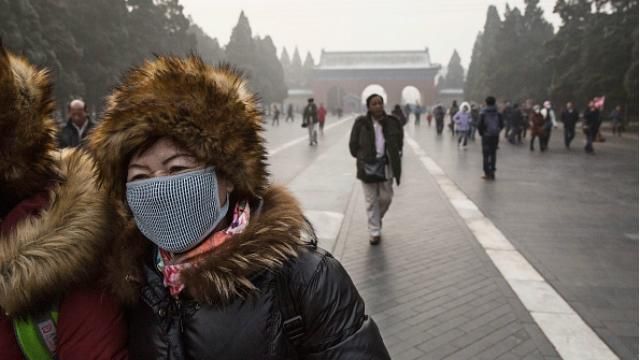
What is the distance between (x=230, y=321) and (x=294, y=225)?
1.00ft

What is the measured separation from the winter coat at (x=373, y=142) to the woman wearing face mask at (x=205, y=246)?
16.0ft

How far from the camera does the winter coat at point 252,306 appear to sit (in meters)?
1.39

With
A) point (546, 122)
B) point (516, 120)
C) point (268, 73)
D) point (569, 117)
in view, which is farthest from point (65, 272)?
point (268, 73)

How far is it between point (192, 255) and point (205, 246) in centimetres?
4

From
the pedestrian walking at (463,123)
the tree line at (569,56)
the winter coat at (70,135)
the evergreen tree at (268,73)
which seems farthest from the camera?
the evergreen tree at (268,73)

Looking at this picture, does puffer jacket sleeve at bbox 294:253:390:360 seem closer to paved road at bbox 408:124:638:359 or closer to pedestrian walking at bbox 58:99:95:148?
paved road at bbox 408:124:638:359

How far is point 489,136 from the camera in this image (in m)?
12.0

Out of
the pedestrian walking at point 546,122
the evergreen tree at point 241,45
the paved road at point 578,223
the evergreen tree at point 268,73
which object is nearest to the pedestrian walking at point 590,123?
the pedestrian walking at point 546,122

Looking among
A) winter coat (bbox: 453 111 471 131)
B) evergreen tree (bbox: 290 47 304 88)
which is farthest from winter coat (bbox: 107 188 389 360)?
evergreen tree (bbox: 290 47 304 88)

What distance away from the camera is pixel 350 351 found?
56.2 inches

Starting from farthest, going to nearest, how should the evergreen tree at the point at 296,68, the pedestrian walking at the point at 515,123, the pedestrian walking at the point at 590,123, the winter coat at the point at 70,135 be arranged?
the evergreen tree at the point at 296,68, the pedestrian walking at the point at 515,123, the pedestrian walking at the point at 590,123, the winter coat at the point at 70,135

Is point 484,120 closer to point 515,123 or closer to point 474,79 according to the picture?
point 515,123

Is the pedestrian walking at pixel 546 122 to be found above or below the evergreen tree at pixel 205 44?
below

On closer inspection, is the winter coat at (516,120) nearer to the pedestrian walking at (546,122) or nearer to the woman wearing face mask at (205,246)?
the pedestrian walking at (546,122)
